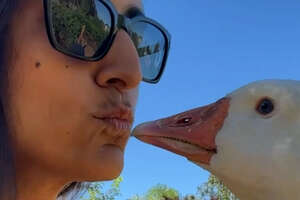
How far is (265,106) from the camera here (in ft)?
5.51

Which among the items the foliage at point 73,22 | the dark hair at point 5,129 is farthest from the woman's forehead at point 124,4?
the dark hair at point 5,129

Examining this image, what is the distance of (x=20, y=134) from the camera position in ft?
3.51

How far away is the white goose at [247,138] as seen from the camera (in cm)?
151

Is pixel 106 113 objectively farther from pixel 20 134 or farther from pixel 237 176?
pixel 237 176

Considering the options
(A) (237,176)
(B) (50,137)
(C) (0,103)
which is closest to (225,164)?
(A) (237,176)

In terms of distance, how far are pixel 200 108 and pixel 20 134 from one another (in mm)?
950

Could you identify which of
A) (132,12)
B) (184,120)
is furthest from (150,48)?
(184,120)

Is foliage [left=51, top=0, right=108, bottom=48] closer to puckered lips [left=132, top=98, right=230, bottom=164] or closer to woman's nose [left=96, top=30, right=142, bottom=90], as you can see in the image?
woman's nose [left=96, top=30, right=142, bottom=90]

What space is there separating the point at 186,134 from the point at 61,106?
725 millimetres

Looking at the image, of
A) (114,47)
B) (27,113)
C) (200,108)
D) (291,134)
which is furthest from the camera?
(200,108)

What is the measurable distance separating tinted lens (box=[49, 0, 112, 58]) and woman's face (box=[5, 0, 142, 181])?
3cm

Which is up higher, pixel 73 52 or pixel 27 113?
pixel 73 52

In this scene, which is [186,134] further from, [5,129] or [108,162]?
[5,129]

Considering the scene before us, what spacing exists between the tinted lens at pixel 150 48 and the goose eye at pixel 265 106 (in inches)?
16.1
